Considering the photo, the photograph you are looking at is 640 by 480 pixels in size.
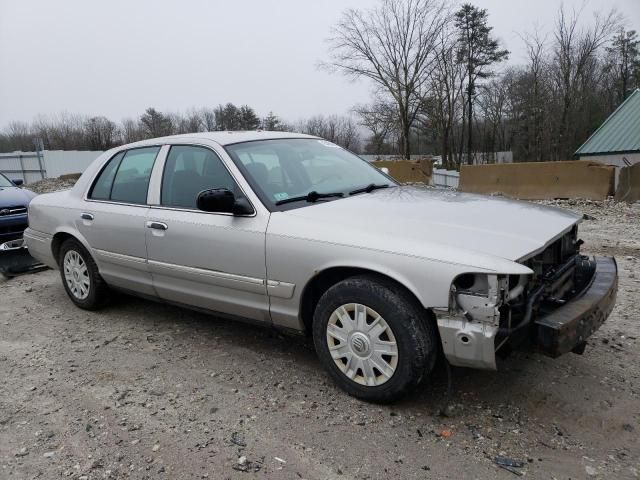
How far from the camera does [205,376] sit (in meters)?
3.54

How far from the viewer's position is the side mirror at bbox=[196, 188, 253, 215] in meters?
3.25

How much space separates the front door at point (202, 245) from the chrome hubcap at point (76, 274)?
3.96 feet

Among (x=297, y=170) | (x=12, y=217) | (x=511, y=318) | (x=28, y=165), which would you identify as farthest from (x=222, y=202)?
(x=28, y=165)

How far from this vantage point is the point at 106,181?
15.2ft

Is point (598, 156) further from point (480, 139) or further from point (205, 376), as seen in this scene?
point (480, 139)

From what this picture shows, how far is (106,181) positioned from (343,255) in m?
2.80

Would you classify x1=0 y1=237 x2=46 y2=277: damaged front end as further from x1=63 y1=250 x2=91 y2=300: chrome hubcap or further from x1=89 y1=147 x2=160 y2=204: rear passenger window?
x1=89 y1=147 x2=160 y2=204: rear passenger window

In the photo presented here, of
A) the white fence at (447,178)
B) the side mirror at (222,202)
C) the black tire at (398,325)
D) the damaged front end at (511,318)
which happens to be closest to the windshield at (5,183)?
the side mirror at (222,202)

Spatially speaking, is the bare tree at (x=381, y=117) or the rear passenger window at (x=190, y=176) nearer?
the rear passenger window at (x=190, y=176)

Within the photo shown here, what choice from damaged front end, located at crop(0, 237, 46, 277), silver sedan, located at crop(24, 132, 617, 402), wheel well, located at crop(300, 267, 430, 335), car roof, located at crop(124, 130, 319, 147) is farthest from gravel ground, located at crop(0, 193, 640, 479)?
damaged front end, located at crop(0, 237, 46, 277)

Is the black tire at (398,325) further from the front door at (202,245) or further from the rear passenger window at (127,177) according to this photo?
the rear passenger window at (127,177)

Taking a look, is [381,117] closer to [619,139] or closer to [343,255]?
[619,139]

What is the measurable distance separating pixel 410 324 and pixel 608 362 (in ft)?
5.68

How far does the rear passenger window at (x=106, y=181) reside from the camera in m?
4.59
